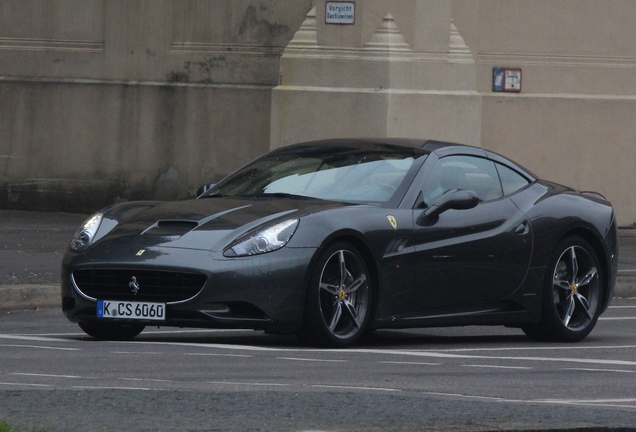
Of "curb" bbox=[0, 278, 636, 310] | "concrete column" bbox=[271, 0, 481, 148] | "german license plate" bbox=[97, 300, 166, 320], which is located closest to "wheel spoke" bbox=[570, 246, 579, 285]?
"german license plate" bbox=[97, 300, 166, 320]

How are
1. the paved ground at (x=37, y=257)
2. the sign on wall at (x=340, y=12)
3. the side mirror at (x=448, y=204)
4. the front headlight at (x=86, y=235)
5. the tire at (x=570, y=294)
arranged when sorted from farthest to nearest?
1. the sign on wall at (x=340, y=12)
2. the paved ground at (x=37, y=257)
3. the tire at (x=570, y=294)
4. the side mirror at (x=448, y=204)
5. the front headlight at (x=86, y=235)

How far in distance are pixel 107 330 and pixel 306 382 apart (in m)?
2.57

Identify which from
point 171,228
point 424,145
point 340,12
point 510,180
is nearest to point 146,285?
point 171,228

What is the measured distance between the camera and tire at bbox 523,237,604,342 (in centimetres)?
1042

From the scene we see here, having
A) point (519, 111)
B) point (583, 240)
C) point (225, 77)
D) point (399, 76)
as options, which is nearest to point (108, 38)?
point (225, 77)

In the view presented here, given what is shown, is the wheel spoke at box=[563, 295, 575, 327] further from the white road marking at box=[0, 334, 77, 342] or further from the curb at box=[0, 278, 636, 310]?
the curb at box=[0, 278, 636, 310]

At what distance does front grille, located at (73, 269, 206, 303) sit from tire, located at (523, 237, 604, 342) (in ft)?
9.28

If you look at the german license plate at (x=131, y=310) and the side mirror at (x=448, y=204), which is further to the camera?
the side mirror at (x=448, y=204)

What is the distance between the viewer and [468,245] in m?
9.88

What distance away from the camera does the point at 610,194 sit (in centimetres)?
1952

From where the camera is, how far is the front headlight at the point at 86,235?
9.29 metres

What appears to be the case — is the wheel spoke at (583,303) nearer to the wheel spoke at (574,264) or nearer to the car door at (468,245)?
the wheel spoke at (574,264)

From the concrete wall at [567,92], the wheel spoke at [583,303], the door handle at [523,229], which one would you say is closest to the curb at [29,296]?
the door handle at [523,229]

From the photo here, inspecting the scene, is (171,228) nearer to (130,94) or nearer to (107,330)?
(107,330)
